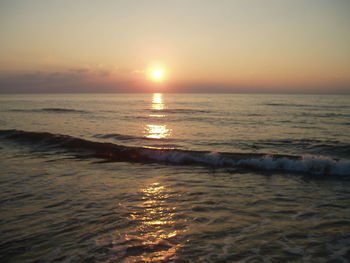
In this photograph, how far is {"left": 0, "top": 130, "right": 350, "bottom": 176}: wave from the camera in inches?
466

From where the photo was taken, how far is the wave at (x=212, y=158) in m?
11.8

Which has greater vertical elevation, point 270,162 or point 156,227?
point 156,227

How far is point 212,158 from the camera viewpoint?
13688mm

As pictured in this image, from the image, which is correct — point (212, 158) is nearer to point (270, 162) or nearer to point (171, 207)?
point (270, 162)

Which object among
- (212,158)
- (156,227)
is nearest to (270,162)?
(212,158)

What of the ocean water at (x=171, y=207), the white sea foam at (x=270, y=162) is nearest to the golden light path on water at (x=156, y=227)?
the ocean water at (x=171, y=207)

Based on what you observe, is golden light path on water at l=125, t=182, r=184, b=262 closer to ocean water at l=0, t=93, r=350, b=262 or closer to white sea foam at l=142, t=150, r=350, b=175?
ocean water at l=0, t=93, r=350, b=262

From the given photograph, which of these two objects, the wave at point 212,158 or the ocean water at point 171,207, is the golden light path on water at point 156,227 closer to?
the ocean water at point 171,207

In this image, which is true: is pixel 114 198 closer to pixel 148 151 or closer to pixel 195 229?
pixel 195 229

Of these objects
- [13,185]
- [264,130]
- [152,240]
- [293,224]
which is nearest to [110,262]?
[152,240]

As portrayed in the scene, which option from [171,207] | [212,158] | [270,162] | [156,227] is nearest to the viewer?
[156,227]

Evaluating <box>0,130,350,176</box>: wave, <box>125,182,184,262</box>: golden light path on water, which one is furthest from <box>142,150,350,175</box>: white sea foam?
<box>125,182,184,262</box>: golden light path on water

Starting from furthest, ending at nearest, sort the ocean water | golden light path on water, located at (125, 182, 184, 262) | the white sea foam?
the white sea foam
the ocean water
golden light path on water, located at (125, 182, 184, 262)

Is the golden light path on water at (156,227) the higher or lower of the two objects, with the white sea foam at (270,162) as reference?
higher
